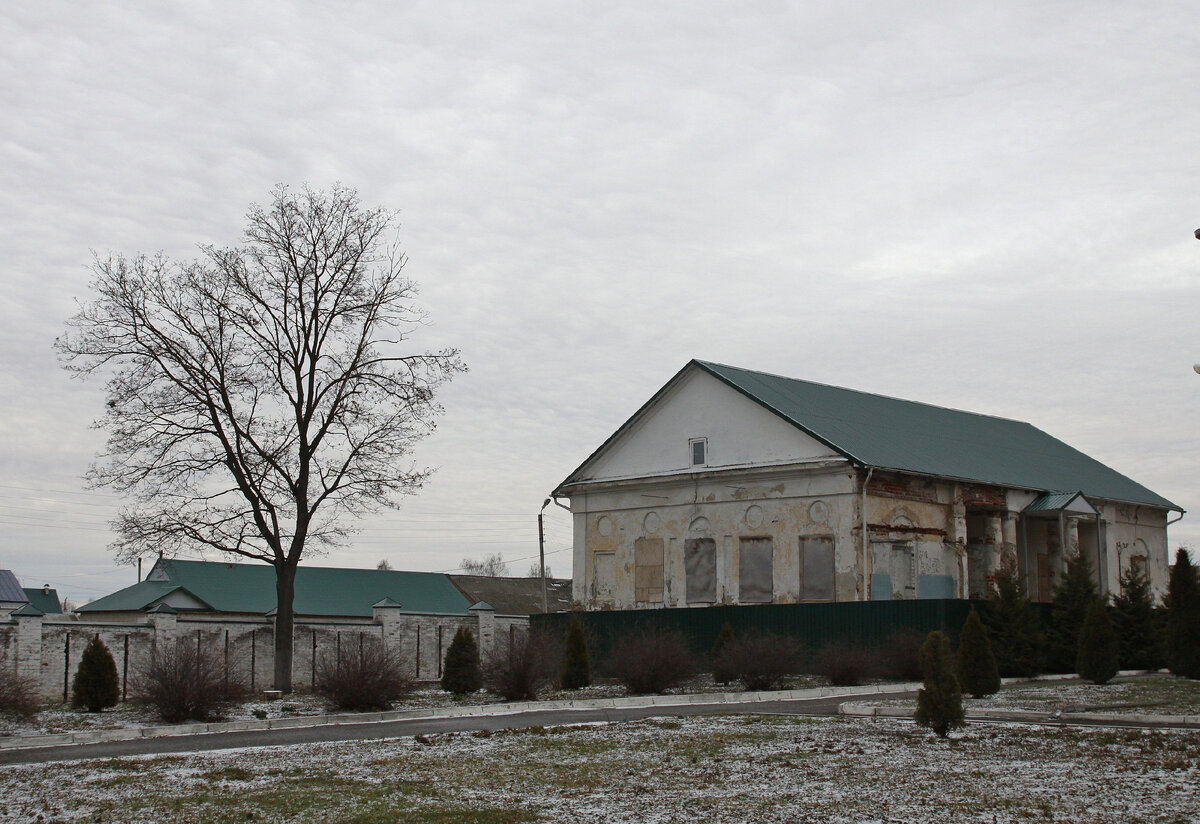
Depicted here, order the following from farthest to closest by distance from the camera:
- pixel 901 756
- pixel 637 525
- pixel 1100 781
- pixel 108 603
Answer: pixel 108 603
pixel 637 525
pixel 901 756
pixel 1100 781

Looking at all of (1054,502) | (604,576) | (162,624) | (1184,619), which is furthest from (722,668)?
(1054,502)

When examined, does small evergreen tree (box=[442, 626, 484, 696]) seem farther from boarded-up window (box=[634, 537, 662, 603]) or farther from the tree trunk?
boarded-up window (box=[634, 537, 662, 603])

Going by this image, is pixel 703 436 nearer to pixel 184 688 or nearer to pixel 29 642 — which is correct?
pixel 29 642

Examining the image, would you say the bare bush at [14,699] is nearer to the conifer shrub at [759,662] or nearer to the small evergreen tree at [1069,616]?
the conifer shrub at [759,662]

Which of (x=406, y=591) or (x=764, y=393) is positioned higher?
(x=764, y=393)

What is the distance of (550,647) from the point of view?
1009 inches

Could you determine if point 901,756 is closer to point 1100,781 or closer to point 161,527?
point 1100,781

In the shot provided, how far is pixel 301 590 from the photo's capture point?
61188 millimetres

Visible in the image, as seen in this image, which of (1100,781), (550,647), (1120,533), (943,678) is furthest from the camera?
(1120,533)

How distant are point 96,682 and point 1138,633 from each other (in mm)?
21906

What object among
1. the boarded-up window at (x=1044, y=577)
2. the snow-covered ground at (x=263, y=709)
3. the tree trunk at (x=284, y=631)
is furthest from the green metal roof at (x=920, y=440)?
the tree trunk at (x=284, y=631)

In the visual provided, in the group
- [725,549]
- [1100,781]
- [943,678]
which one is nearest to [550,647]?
[725,549]

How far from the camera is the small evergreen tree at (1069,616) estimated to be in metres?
27.8

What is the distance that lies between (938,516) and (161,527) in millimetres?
20451
